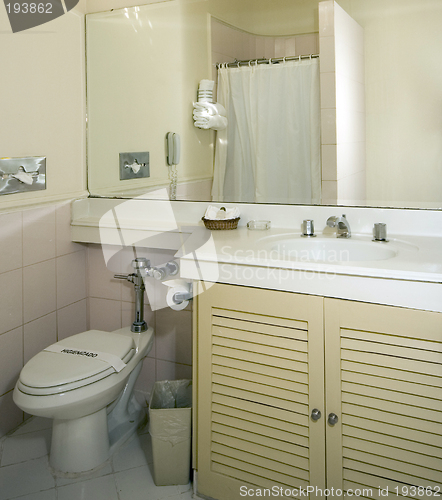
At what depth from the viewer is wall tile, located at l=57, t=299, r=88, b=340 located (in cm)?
208

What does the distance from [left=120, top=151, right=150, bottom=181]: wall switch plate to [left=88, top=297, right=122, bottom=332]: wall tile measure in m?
0.59

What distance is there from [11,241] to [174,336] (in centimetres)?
78

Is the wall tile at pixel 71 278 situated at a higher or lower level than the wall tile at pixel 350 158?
lower

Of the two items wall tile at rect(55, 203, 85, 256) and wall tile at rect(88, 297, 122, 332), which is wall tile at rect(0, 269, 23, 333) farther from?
wall tile at rect(88, 297, 122, 332)

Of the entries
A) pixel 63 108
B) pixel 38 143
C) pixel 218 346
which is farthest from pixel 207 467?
pixel 63 108

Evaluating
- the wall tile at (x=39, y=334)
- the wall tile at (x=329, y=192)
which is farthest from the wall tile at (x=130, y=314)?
the wall tile at (x=329, y=192)

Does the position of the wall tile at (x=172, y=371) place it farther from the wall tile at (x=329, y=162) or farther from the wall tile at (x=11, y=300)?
the wall tile at (x=329, y=162)

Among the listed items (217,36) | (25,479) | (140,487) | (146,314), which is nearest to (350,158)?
(217,36)

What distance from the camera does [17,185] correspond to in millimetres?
1779

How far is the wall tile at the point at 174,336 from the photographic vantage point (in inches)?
80.4

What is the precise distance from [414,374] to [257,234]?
707mm

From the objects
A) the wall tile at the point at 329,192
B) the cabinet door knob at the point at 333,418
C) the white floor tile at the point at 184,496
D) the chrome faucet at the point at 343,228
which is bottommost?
the white floor tile at the point at 184,496

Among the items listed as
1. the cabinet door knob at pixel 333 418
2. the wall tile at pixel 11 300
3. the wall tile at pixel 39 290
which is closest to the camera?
the cabinet door knob at pixel 333 418

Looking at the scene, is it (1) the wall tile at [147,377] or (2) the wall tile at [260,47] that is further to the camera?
(1) the wall tile at [147,377]
